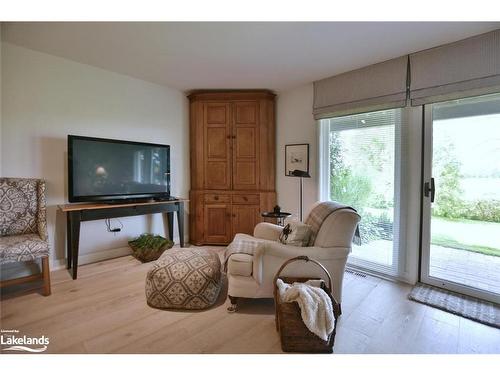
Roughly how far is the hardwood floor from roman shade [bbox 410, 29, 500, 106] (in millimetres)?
1850

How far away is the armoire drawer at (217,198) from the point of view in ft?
11.6

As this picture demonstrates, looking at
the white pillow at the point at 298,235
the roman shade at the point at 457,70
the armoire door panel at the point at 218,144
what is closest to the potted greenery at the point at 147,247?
the armoire door panel at the point at 218,144

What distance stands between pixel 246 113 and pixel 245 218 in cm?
151

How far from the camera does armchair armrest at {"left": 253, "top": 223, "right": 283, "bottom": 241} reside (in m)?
2.49

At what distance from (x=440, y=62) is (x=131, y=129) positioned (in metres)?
3.41

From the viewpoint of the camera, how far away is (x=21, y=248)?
1949mm

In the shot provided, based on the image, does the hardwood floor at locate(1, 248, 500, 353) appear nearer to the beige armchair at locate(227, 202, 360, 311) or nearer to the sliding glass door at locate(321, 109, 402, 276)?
the beige armchair at locate(227, 202, 360, 311)

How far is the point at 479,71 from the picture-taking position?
79.4 inches

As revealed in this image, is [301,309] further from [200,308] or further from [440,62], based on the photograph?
[440,62]

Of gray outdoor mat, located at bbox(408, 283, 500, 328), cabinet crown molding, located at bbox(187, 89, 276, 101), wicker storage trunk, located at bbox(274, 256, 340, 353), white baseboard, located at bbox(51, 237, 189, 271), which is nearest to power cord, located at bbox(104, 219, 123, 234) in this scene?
white baseboard, located at bbox(51, 237, 189, 271)

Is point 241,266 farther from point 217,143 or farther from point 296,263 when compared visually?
point 217,143

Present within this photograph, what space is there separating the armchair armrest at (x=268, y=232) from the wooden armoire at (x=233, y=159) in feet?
2.88

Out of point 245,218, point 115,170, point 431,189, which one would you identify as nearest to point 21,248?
point 115,170

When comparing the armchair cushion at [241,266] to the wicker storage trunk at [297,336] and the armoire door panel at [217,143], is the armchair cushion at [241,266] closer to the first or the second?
the wicker storage trunk at [297,336]
